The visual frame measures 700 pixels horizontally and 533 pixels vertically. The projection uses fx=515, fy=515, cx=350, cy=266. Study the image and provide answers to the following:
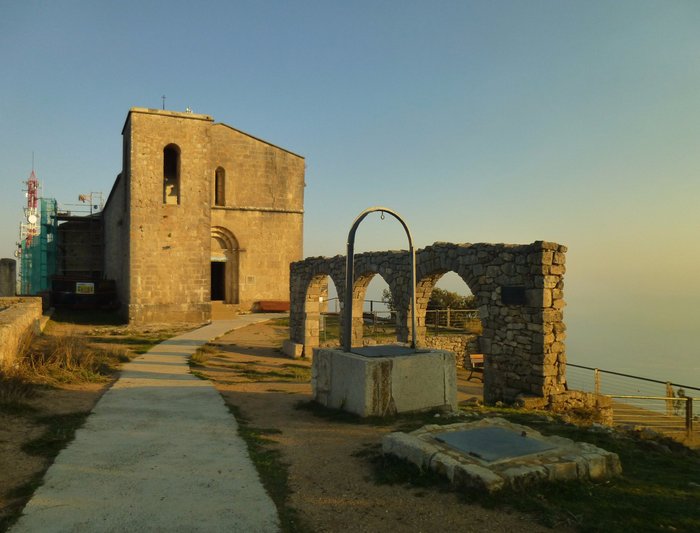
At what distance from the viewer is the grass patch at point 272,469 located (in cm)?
369

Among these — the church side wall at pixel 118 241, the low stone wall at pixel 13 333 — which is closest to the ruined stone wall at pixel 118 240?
the church side wall at pixel 118 241

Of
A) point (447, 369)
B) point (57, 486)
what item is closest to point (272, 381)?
point (447, 369)

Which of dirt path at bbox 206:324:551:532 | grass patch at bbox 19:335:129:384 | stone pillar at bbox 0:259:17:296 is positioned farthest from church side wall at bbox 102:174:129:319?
dirt path at bbox 206:324:551:532

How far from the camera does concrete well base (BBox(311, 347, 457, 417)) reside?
→ 6.48 meters

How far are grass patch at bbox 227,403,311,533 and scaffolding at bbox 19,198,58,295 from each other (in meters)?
29.8

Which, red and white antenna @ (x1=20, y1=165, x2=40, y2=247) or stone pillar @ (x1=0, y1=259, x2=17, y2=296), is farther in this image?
red and white antenna @ (x1=20, y1=165, x2=40, y2=247)

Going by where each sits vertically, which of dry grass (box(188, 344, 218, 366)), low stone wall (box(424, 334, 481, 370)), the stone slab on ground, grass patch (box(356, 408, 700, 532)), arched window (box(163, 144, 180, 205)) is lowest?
low stone wall (box(424, 334, 481, 370))

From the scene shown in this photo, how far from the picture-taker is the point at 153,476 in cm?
456

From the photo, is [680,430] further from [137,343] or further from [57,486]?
[137,343]

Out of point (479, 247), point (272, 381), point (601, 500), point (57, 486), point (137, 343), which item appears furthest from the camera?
point (137, 343)

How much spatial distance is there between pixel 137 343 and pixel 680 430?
1418cm

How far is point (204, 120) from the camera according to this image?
22.0 m

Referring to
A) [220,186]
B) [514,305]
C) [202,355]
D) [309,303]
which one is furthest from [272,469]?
[220,186]

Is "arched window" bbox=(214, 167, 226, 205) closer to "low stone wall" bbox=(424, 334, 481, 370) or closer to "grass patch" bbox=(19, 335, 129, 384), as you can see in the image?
"low stone wall" bbox=(424, 334, 481, 370)
